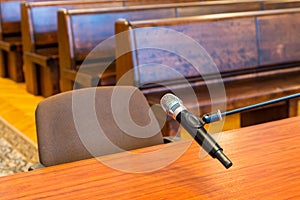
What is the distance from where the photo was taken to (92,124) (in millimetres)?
1635

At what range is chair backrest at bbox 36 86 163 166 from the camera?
1548mm

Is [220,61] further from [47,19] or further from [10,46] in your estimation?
[10,46]

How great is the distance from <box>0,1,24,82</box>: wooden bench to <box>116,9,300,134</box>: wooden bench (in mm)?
2510

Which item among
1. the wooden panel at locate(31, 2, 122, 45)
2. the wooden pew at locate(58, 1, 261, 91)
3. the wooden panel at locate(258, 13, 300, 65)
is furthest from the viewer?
the wooden panel at locate(31, 2, 122, 45)

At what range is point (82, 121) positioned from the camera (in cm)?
161

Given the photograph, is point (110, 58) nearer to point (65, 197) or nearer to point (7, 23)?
point (7, 23)

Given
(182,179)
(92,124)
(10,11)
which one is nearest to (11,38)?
(10,11)

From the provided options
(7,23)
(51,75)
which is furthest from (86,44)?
(7,23)

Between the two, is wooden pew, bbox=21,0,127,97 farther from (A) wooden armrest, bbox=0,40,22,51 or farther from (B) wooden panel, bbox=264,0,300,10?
(B) wooden panel, bbox=264,0,300,10

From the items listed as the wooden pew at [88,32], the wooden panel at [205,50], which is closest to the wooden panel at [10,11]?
the wooden pew at [88,32]

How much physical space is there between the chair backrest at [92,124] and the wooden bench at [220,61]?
2.73ft

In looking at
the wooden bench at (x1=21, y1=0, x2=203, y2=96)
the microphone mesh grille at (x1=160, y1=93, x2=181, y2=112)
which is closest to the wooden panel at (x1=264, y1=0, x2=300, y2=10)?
the wooden bench at (x1=21, y1=0, x2=203, y2=96)

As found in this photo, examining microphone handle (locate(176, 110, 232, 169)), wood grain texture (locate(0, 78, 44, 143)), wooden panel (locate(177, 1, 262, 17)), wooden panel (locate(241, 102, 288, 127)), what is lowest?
wood grain texture (locate(0, 78, 44, 143))

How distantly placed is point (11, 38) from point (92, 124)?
3.85 metres
